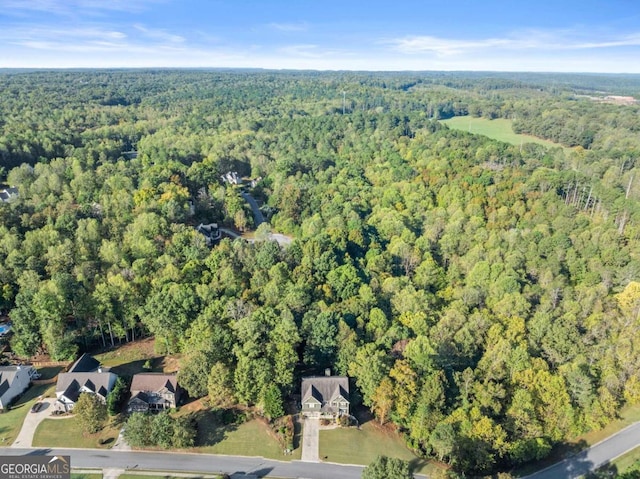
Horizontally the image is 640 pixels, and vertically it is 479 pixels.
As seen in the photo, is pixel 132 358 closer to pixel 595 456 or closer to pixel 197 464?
pixel 197 464

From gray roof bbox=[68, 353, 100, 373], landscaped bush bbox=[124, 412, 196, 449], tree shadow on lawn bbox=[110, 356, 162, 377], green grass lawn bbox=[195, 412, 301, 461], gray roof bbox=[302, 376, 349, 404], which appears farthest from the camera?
tree shadow on lawn bbox=[110, 356, 162, 377]

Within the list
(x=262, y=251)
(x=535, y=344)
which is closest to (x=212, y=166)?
(x=262, y=251)

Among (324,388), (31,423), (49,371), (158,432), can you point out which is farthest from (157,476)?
(49,371)

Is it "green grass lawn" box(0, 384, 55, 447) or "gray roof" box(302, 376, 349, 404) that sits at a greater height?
"gray roof" box(302, 376, 349, 404)

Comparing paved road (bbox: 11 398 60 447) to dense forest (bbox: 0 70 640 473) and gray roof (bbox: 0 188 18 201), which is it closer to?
dense forest (bbox: 0 70 640 473)

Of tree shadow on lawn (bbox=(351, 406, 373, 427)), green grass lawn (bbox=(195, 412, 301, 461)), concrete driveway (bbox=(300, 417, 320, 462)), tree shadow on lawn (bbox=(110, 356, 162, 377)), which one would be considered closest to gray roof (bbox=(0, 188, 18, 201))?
tree shadow on lawn (bbox=(110, 356, 162, 377))

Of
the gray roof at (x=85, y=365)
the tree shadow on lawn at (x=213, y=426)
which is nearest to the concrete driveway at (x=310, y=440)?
the tree shadow on lawn at (x=213, y=426)
